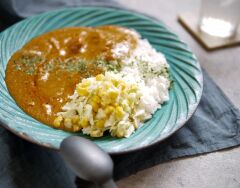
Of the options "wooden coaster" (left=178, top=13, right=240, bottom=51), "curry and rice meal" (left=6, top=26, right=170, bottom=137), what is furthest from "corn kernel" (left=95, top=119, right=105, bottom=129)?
"wooden coaster" (left=178, top=13, right=240, bottom=51)

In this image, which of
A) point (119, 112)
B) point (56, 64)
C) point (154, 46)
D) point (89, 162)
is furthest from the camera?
point (154, 46)

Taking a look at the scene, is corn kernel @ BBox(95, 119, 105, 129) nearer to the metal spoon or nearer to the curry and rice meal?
the curry and rice meal

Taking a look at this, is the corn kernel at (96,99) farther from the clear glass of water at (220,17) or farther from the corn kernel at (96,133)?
the clear glass of water at (220,17)

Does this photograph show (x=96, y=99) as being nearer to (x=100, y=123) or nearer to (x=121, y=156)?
(x=100, y=123)

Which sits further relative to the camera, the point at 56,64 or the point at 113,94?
the point at 56,64

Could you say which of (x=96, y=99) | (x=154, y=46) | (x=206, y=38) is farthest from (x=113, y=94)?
(x=206, y=38)

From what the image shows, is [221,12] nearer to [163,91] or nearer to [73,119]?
[163,91]

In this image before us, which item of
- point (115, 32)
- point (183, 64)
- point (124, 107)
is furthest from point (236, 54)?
point (124, 107)

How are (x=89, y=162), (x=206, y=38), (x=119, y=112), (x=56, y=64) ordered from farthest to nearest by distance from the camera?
(x=206, y=38)
(x=56, y=64)
(x=119, y=112)
(x=89, y=162)
